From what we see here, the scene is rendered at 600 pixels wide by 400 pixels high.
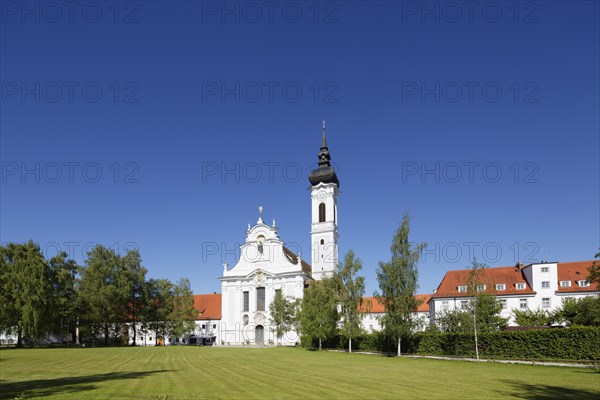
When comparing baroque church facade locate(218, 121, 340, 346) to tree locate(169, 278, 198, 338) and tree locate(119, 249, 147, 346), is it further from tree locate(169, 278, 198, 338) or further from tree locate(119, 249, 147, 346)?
tree locate(119, 249, 147, 346)

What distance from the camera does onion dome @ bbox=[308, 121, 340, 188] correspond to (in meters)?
77.1

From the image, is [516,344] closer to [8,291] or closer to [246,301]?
[246,301]

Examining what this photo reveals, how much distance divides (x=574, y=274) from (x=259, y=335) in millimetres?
45008

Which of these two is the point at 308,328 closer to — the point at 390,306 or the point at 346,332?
the point at 346,332

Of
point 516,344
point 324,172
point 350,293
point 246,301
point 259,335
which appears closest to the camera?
point 516,344

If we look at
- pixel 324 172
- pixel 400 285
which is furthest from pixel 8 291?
pixel 324 172

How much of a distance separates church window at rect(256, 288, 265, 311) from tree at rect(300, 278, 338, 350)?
2217 cm

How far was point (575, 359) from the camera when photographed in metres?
31.3

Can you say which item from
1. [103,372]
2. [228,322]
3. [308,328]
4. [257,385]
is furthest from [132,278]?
[257,385]

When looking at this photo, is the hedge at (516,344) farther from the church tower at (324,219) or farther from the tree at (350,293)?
the church tower at (324,219)

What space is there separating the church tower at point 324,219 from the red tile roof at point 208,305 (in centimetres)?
2022

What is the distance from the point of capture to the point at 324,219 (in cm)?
7638

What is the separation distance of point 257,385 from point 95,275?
165 ft

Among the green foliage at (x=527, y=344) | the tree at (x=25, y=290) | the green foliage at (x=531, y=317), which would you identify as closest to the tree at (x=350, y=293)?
the green foliage at (x=527, y=344)
